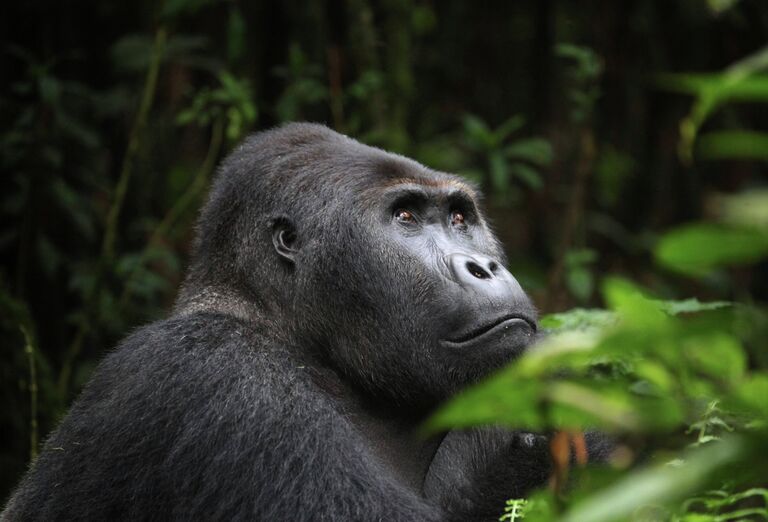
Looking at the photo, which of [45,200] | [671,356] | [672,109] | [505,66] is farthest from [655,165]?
[671,356]

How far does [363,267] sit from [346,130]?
2.95 metres

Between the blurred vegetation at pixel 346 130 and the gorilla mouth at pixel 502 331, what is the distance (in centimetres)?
22

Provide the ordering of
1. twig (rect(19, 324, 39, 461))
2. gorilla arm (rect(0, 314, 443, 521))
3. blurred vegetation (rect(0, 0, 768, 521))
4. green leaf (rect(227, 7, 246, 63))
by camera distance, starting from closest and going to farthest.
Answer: gorilla arm (rect(0, 314, 443, 521)) < twig (rect(19, 324, 39, 461)) < blurred vegetation (rect(0, 0, 768, 521)) < green leaf (rect(227, 7, 246, 63))

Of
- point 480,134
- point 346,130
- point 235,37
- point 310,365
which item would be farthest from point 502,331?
point 235,37

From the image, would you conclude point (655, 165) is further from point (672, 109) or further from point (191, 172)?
point (191, 172)

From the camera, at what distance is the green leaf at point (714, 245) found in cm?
84

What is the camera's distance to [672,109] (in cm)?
870

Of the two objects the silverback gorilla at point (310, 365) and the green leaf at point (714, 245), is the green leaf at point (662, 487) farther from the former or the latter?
the silverback gorilla at point (310, 365)

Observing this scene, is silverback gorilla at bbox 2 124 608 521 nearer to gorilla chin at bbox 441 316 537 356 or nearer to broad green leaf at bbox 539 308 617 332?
gorilla chin at bbox 441 316 537 356

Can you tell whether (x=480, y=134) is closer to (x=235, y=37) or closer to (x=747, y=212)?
(x=235, y=37)

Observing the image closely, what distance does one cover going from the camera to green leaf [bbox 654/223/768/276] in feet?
2.74

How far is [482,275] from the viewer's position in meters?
3.39

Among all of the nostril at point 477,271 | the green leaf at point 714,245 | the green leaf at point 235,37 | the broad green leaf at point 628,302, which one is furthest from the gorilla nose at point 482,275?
the green leaf at point 235,37

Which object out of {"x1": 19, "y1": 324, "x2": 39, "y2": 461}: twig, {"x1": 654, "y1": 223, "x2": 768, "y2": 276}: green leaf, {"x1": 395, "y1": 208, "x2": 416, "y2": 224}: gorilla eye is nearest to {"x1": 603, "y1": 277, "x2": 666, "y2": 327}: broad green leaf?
{"x1": 654, "y1": 223, "x2": 768, "y2": 276}: green leaf
